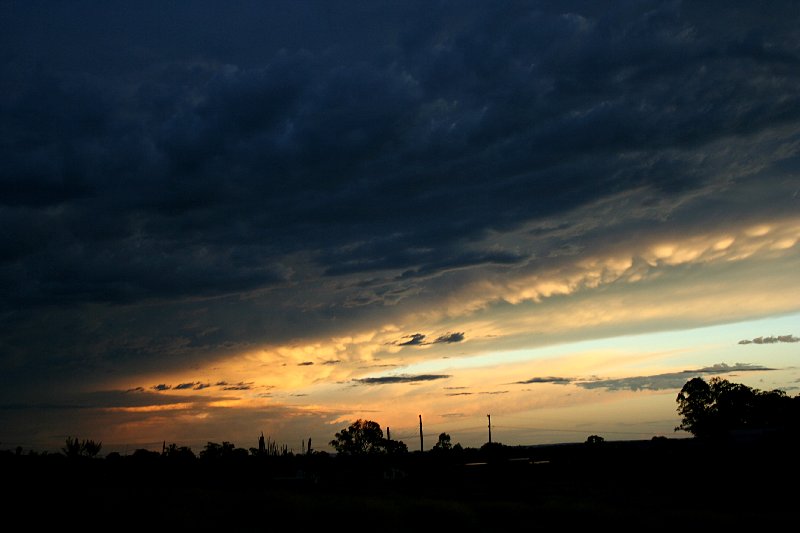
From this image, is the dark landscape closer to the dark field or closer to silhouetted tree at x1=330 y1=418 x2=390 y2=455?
the dark field

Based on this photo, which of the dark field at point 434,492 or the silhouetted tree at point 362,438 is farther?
the silhouetted tree at point 362,438

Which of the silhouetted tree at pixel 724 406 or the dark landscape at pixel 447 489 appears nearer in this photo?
the dark landscape at pixel 447 489

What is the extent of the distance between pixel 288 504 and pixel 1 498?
9.63 metres

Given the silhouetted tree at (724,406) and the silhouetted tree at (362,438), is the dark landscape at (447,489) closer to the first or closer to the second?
the silhouetted tree at (724,406)

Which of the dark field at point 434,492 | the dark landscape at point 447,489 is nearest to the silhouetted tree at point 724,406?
the dark landscape at point 447,489

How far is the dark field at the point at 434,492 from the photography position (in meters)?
20.3

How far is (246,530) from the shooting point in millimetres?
18953

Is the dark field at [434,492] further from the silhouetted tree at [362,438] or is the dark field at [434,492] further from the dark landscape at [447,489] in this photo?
the silhouetted tree at [362,438]

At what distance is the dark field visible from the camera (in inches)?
798

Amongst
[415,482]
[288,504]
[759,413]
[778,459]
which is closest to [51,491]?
[288,504]

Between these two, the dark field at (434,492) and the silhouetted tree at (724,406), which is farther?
the silhouetted tree at (724,406)

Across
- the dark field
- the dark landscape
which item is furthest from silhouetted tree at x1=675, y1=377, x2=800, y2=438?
the dark field

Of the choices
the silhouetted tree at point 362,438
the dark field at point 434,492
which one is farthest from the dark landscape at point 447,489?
the silhouetted tree at point 362,438

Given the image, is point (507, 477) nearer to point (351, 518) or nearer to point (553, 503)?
point (553, 503)
